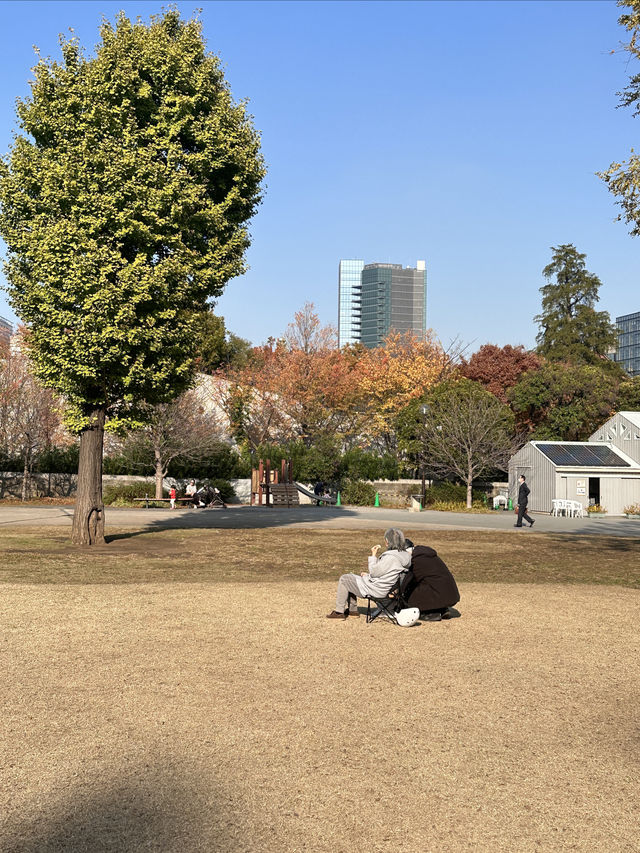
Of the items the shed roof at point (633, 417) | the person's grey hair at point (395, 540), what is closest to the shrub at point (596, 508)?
the shed roof at point (633, 417)

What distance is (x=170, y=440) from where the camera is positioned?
1555 inches

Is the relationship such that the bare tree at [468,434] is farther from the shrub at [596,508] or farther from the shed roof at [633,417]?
the shed roof at [633,417]

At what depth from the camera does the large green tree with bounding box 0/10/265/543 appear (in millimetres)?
16609

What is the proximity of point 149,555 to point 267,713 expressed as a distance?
11.5 meters

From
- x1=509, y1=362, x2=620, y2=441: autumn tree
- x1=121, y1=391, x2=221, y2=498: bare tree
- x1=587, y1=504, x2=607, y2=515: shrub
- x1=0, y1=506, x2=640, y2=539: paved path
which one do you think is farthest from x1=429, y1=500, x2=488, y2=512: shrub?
x1=121, y1=391, x2=221, y2=498: bare tree

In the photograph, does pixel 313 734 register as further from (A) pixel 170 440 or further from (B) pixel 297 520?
(A) pixel 170 440

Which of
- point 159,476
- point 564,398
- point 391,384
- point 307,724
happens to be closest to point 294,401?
point 391,384

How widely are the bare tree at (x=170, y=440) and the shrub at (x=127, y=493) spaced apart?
2.19 feet

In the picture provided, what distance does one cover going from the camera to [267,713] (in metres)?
6.28

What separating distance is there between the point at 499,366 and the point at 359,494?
18.6 metres

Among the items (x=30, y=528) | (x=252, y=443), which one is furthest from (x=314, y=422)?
(x=30, y=528)

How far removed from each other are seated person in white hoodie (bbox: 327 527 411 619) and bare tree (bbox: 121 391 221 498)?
28.4 m

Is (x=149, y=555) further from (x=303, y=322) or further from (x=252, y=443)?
(x=303, y=322)

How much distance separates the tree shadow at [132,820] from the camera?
408cm
